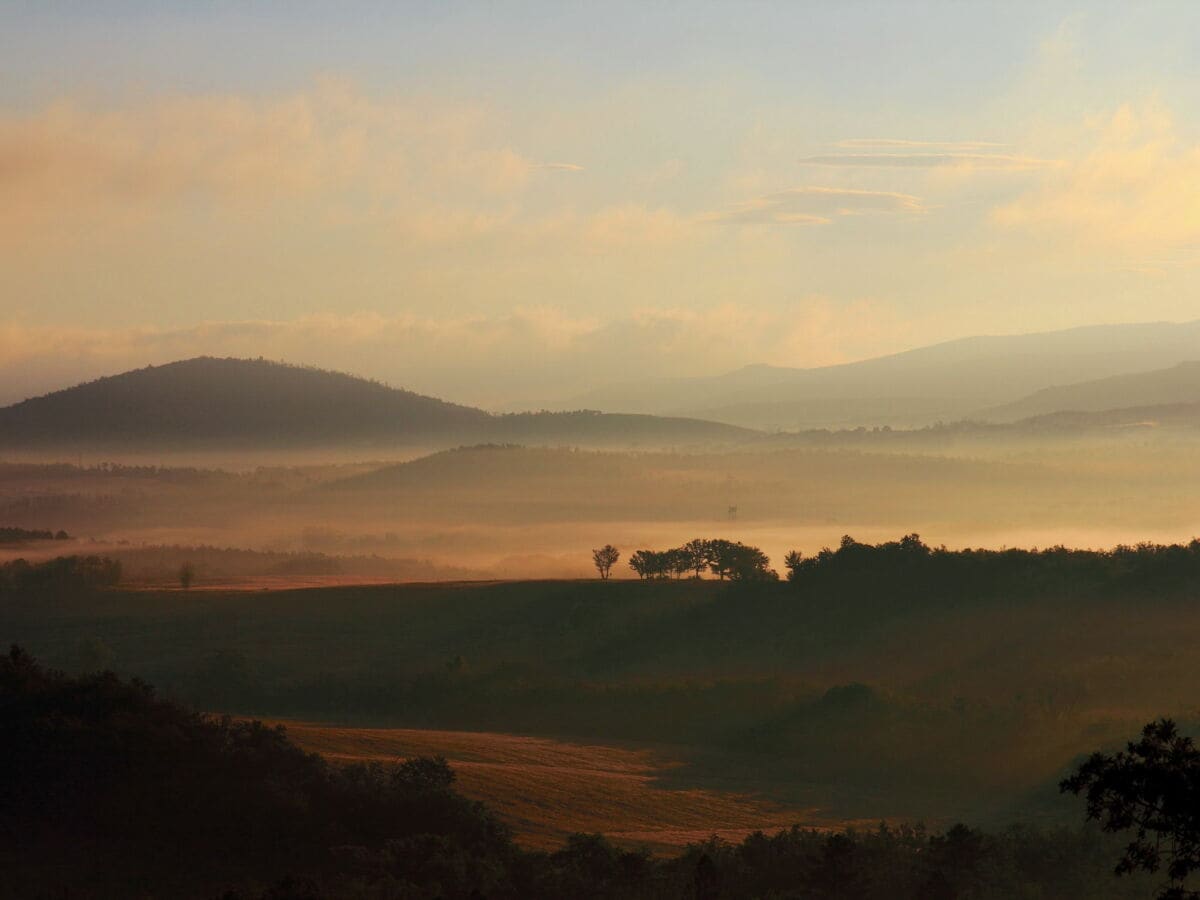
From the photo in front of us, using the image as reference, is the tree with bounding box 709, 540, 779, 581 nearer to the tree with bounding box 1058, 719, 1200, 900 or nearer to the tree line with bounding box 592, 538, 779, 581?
the tree line with bounding box 592, 538, 779, 581

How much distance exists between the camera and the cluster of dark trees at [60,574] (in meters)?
173

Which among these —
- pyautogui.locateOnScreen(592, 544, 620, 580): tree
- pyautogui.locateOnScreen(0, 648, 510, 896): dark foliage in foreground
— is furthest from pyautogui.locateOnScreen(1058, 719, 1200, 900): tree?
pyautogui.locateOnScreen(592, 544, 620, 580): tree

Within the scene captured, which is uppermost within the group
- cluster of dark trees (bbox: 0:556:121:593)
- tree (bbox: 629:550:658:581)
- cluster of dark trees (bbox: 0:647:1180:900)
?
tree (bbox: 629:550:658:581)

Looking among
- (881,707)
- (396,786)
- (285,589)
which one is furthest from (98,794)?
(285,589)

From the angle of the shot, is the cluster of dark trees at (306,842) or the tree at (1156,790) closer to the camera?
the tree at (1156,790)

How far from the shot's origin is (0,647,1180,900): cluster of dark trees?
155 ft

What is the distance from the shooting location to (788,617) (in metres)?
140

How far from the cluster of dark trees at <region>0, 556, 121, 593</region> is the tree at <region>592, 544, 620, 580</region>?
5406 cm

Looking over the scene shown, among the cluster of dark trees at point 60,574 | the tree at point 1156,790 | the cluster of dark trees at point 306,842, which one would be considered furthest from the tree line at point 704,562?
the tree at point 1156,790

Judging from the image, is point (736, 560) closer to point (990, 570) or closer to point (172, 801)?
point (990, 570)

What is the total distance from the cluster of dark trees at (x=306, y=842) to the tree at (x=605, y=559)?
114014 mm

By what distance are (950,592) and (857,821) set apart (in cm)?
6097

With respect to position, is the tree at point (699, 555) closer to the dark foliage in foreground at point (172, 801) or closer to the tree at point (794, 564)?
the tree at point (794, 564)

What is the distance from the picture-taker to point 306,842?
5175 cm
